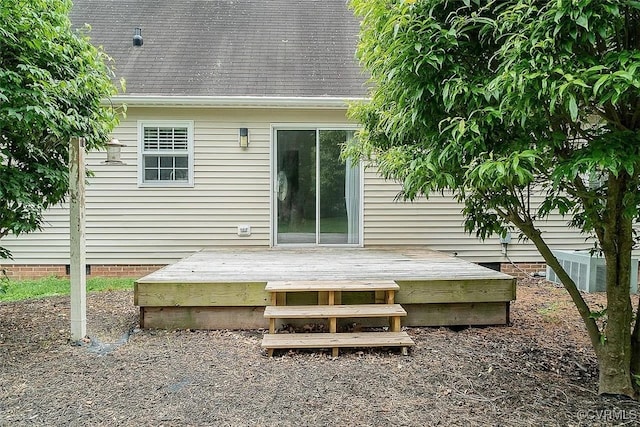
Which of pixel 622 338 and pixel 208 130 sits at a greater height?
pixel 208 130

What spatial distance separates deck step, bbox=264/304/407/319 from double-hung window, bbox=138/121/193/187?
375cm

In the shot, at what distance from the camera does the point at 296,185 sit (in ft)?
22.4

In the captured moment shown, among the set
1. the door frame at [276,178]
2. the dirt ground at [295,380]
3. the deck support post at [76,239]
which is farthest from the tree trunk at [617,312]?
the door frame at [276,178]

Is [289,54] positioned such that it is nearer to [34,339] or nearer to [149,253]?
[149,253]

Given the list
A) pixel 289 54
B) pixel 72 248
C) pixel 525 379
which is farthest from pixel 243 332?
pixel 289 54

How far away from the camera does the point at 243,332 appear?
154 inches

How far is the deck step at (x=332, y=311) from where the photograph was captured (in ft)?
11.5

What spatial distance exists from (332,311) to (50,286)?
4634 mm

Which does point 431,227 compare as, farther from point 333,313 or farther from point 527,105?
point 527,105

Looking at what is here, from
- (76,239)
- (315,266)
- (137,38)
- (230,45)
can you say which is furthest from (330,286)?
(137,38)

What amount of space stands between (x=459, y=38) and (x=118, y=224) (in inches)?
238

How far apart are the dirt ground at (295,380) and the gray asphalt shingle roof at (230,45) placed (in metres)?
4.21

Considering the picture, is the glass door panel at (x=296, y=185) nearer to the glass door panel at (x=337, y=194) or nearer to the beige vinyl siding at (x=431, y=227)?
the glass door panel at (x=337, y=194)

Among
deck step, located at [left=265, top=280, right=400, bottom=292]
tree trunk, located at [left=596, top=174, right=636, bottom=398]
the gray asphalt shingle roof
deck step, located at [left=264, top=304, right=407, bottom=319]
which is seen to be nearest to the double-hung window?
the gray asphalt shingle roof
